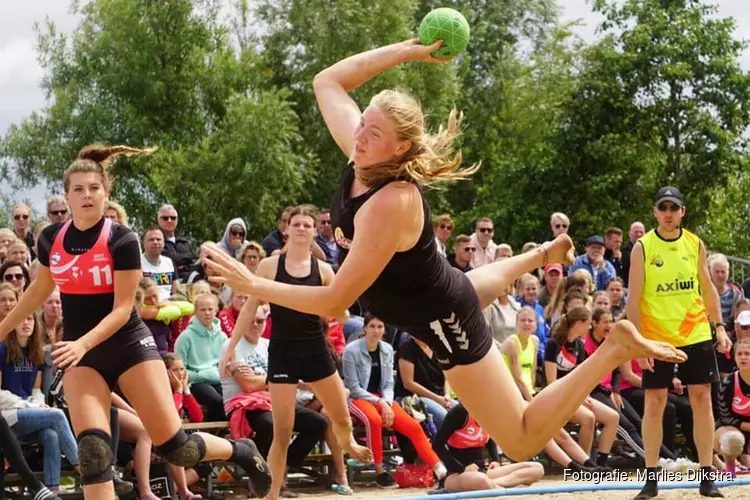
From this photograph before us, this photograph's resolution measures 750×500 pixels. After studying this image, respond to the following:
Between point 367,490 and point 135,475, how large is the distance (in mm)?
2418

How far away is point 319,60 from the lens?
31.1 meters

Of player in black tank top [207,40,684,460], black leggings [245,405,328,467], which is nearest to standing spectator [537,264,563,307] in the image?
black leggings [245,405,328,467]

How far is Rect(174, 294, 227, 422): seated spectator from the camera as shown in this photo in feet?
34.3

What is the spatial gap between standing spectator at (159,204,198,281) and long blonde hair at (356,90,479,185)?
24.2 feet

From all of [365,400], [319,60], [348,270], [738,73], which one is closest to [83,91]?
[319,60]

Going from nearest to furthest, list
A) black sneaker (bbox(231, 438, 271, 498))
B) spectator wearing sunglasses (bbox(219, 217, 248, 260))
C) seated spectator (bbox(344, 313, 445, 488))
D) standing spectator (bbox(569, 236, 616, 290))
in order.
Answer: black sneaker (bbox(231, 438, 271, 498)) → seated spectator (bbox(344, 313, 445, 488)) → spectator wearing sunglasses (bbox(219, 217, 248, 260)) → standing spectator (bbox(569, 236, 616, 290))

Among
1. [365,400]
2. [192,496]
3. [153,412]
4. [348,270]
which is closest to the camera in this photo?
[348,270]

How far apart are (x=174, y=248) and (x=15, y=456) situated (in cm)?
434

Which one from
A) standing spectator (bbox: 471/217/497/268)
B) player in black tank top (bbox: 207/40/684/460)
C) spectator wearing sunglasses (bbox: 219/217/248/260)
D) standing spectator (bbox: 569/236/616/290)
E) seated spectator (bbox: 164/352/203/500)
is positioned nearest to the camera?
player in black tank top (bbox: 207/40/684/460)

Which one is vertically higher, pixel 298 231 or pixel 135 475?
pixel 298 231

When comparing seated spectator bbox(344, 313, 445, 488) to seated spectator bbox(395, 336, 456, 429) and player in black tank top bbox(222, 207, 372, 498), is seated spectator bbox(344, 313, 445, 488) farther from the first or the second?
player in black tank top bbox(222, 207, 372, 498)

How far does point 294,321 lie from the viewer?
877 centimetres

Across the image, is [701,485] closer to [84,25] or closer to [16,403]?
[16,403]

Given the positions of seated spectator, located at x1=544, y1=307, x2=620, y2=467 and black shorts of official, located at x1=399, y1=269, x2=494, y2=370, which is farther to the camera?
seated spectator, located at x1=544, y1=307, x2=620, y2=467
